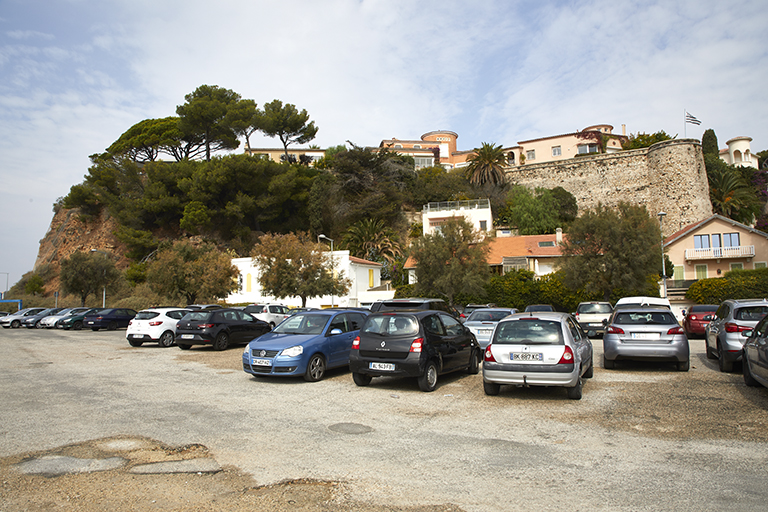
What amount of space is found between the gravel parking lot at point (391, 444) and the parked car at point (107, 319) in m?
22.3

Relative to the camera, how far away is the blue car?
11.0 metres

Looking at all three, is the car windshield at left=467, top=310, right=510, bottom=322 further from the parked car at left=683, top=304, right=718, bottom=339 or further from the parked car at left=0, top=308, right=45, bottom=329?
the parked car at left=0, top=308, right=45, bottom=329

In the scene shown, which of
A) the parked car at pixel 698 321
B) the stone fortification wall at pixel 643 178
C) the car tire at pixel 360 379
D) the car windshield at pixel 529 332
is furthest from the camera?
the stone fortification wall at pixel 643 178

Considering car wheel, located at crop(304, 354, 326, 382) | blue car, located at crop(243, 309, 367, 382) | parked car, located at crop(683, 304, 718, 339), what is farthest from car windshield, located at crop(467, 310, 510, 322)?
A: parked car, located at crop(683, 304, 718, 339)

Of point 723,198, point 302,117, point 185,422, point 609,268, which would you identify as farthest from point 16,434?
point 723,198

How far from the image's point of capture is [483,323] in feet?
52.1

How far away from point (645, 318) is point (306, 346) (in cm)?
782

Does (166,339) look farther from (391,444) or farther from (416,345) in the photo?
(391,444)

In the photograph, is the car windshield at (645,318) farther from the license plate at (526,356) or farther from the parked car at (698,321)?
the parked car at (698,321)

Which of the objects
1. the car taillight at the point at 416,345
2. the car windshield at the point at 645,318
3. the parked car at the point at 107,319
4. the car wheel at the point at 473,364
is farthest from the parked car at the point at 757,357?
the parked car at the point at 107,319

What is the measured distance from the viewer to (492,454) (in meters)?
5.91

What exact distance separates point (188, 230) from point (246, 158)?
34.1 ft

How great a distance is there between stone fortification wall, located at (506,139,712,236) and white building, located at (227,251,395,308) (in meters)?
35.2

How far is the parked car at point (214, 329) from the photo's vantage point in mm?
17984
